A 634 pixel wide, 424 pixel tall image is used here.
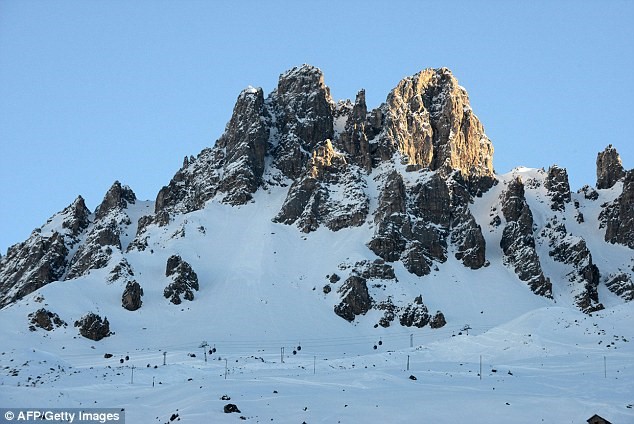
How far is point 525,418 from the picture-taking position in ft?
165

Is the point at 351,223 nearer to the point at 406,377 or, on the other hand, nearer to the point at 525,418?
the point at 406,377

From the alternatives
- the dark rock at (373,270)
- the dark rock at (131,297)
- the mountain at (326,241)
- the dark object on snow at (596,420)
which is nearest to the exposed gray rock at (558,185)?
the mountain at (326,241)

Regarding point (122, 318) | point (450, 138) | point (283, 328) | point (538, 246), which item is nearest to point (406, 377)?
point (283, 328)

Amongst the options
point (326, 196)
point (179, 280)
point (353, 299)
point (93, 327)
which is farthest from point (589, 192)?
point (93, 327)

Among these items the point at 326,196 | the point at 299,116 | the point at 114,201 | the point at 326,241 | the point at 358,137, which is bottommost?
the point at 326,241

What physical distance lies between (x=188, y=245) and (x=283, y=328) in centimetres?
3049

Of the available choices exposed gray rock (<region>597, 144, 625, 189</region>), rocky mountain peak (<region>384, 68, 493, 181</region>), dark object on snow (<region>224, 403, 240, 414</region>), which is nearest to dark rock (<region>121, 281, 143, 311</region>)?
rocky mountain peak (<region>384, 68, 493, 181</region>)

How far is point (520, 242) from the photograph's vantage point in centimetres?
15350

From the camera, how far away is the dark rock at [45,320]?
4751 inches

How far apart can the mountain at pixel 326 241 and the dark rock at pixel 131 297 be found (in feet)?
1.03

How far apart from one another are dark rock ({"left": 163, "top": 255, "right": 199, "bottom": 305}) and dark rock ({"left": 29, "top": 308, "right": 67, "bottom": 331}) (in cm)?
1867

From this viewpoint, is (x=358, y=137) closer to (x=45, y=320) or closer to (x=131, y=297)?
(x=131, y=297)

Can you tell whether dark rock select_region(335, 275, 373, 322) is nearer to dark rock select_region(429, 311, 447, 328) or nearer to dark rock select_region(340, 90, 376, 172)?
dark rock select_region(429, 311, 447, 328)

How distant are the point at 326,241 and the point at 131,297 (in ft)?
126
